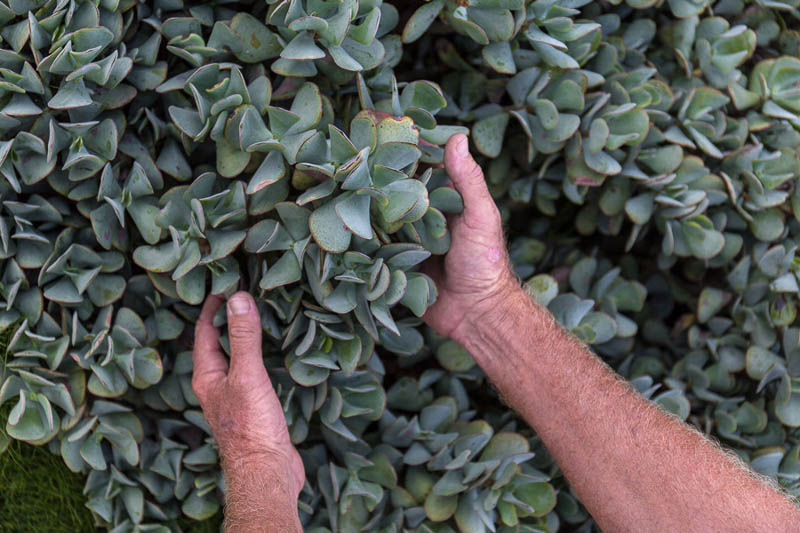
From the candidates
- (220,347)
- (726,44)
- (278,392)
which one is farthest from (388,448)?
(726,44)

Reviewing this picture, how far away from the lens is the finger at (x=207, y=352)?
122 centimetres

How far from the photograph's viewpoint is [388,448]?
4.37 feet

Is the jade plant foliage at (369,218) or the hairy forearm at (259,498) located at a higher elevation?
the jade plant foliage at (369,218)

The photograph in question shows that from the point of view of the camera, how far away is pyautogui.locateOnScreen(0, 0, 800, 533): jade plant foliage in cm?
109

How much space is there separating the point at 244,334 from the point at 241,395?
10cm

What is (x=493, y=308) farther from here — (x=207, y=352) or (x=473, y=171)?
(x=207, y=352)

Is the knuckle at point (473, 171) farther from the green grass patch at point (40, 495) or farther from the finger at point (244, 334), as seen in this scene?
the green grass patch at point (40, 495)

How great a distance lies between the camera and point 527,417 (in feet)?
4.42

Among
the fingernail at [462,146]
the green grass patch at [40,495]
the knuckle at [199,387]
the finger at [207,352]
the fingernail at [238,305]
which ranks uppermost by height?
the fingernail at [462,146]

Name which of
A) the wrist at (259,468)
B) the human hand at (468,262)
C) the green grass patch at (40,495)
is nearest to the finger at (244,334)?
the wrist at (259,468)

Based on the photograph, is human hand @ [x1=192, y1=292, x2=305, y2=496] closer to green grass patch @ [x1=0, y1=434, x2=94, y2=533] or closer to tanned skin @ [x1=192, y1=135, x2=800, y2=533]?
tanned skin @ [x1=192, y1=135, x2=800, y2=533]

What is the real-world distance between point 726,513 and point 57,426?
3.65 feet

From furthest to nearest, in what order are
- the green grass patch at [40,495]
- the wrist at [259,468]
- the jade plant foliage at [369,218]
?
the green grass patch at [40,495]
the wrist at [259,468]
the jade plant foliage at [369,218]

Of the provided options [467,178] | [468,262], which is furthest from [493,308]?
[467,178]
